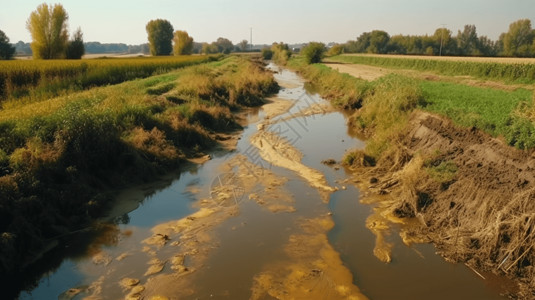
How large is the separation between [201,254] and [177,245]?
0.61 metres

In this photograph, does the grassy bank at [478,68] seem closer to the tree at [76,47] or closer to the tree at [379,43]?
the tree at [76,47]

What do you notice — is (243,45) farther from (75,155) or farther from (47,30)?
(75,155)

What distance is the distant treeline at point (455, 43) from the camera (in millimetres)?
70188

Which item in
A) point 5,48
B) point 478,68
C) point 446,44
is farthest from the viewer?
point 446,44

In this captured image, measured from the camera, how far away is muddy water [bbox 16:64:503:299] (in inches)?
227

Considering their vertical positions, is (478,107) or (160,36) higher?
(160,36)

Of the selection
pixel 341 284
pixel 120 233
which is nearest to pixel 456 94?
pixel 341 284

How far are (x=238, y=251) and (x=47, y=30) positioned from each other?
36009 millimetres

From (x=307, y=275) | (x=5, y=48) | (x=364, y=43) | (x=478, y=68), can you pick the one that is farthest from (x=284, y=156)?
(x=364, y=43)

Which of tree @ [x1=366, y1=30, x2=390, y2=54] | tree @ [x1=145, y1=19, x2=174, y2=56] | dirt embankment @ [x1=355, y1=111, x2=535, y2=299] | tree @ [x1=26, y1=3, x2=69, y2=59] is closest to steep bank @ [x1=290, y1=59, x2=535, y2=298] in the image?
dirt embankment @ [x1=355, y1=111, x2=535, y2=299]

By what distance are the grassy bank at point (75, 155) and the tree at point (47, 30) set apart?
24.8 metres

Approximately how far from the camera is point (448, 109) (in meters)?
11.7

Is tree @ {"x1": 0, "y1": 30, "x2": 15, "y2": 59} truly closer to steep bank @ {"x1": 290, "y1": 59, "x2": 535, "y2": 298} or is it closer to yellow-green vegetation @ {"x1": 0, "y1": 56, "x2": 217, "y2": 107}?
yellow-green vegetation @ {"x1": 0, "y1": 56, "x2": 217, "y2": 107}

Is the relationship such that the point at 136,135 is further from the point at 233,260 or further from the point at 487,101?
the point at 487,101
